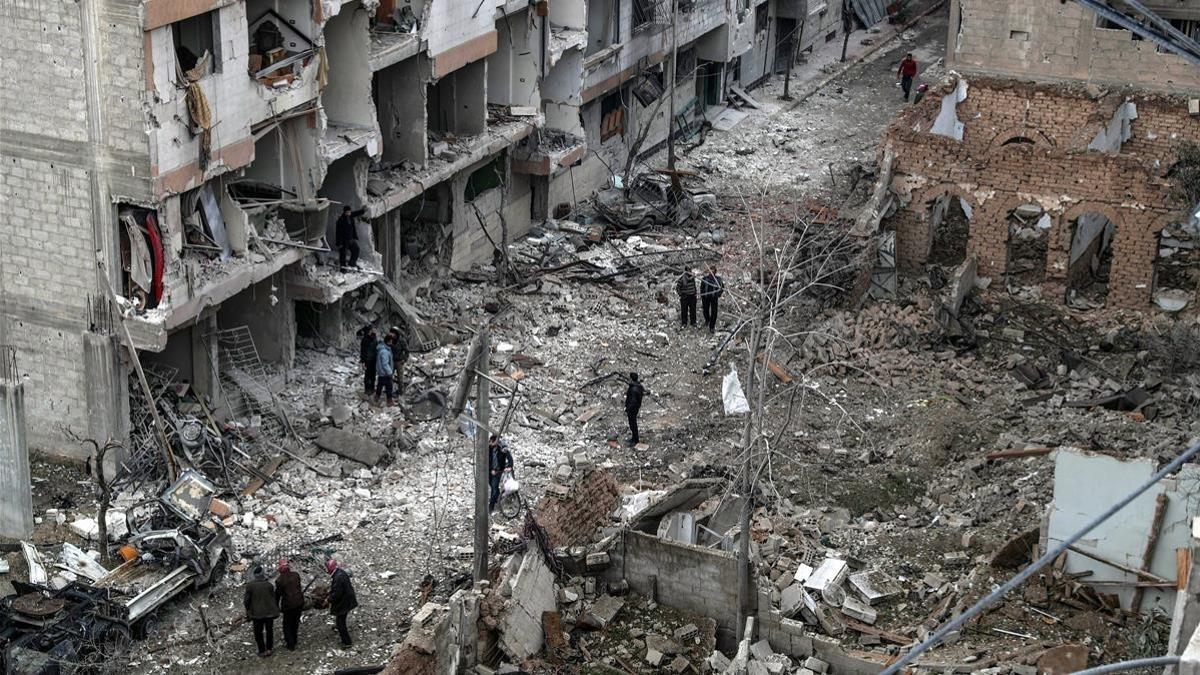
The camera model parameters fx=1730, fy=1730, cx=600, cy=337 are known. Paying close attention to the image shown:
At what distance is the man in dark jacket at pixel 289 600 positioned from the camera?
66.8 ft

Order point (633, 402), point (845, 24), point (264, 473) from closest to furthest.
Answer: point (264, 473) → point (633, 402) → point (845, 24)

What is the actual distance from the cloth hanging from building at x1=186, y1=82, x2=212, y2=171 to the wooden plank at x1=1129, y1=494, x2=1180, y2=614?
516 inches

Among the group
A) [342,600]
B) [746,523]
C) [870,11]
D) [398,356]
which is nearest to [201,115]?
[398,356]

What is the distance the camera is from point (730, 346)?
96.7ft

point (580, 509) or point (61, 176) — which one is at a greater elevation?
A: point (61, 176)

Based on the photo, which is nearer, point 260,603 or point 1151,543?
point 1151,543

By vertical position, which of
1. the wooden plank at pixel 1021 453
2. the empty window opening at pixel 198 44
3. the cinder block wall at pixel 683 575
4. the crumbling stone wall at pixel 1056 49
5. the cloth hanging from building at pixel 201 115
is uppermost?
the empty window opening at pixel 198 44

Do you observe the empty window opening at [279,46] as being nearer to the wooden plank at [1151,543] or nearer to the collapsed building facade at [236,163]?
the collapsed building facade at [236,163]

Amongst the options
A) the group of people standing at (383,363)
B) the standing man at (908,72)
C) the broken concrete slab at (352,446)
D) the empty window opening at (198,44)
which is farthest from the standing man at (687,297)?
the standing man at (908,72)

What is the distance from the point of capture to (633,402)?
84.7 feet

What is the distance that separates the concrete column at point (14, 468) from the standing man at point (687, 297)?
11790mm

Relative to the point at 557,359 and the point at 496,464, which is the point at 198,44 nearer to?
the point at 496,464

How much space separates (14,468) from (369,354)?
6.11 m

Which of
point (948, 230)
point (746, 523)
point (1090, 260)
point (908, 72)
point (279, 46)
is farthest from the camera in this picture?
point (908, 72)
